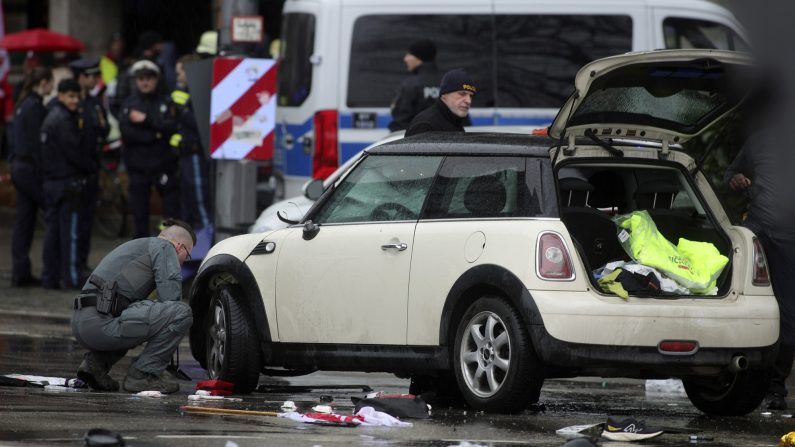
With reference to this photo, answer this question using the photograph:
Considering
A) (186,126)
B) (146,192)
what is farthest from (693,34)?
(146,192)

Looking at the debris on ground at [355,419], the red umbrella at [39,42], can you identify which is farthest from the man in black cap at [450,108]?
the red umbrella at [39,42]

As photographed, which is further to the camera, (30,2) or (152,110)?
(30,2)

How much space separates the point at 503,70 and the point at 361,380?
547 cm

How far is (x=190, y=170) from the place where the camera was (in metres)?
17.2

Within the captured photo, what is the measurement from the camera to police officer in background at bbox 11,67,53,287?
56.1 ft

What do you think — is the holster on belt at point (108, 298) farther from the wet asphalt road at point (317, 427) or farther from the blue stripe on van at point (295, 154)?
the blue stripe on van at point (295, 154)

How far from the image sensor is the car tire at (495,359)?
28.5 ft

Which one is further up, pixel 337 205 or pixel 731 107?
pixel 731 107

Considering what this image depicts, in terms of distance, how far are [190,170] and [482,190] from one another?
8352mm

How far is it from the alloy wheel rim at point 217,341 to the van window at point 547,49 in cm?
639

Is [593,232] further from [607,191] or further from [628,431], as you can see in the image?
[628,431]

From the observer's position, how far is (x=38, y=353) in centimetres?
1224

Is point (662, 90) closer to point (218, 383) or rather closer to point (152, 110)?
point (218, 383)

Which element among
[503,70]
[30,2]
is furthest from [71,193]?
[30,2]
